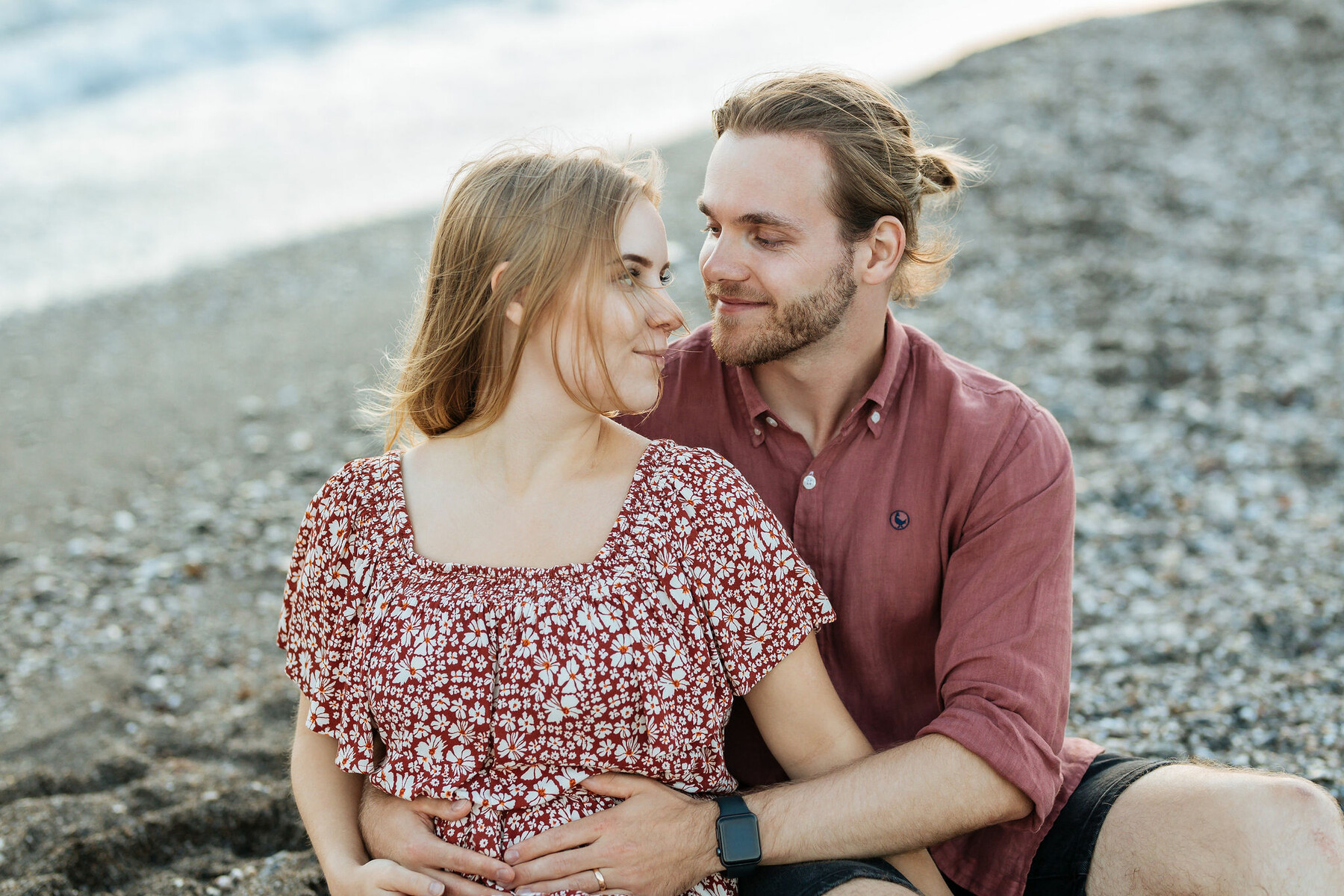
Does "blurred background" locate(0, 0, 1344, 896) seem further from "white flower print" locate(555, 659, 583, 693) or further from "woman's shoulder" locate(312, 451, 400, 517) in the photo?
"white flower print" locate(555, 659, 583, 693)

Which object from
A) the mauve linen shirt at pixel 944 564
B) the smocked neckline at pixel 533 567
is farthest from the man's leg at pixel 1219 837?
the smocked neckline at pixel 533 567

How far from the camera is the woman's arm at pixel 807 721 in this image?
272cm

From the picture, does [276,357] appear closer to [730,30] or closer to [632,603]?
[632,603]

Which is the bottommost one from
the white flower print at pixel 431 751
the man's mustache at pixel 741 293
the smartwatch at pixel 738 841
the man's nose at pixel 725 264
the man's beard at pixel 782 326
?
the smartwatch at pixel 738 841

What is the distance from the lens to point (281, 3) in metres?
24.2

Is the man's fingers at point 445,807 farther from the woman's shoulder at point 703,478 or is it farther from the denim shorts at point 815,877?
the woman's shoulder at point 703,478

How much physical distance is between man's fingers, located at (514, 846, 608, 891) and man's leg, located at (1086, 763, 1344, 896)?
1259 mm

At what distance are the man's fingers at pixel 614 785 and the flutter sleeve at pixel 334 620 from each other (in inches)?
21.4

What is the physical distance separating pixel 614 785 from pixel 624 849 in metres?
0.14

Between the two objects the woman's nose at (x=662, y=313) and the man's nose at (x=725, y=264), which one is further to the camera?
the man's nose at (x=725, y=264)

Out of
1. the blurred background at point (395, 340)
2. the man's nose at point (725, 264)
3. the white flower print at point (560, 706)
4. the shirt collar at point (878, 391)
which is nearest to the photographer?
the white flower print at point (560, 706)

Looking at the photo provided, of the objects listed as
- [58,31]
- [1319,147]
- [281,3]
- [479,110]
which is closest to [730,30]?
[479,110]

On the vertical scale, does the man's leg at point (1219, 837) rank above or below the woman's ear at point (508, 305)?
below

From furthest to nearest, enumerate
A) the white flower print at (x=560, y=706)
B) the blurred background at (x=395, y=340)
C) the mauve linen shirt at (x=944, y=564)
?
the blurred background at (x=395, y=340) < the mauve linen shirt at (x=944, y=564) < the white flower print at (x=560, y=706)
